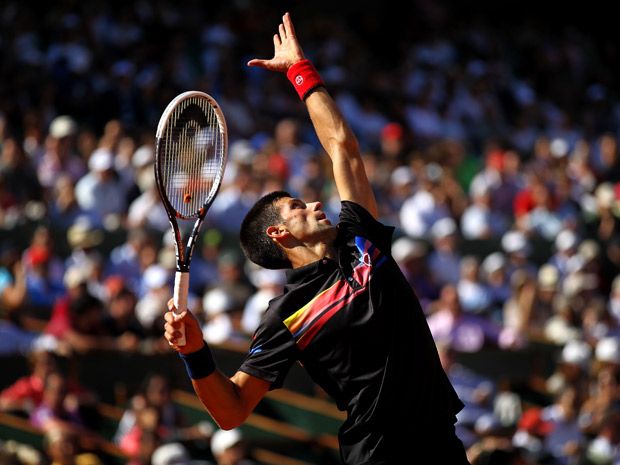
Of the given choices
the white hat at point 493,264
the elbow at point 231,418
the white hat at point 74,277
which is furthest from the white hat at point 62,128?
the elbow at point 231,418

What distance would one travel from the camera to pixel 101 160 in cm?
1214

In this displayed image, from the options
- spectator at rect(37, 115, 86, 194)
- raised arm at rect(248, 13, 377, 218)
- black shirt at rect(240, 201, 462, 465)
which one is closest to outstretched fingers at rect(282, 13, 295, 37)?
raised arm at rect(248, 13, 377, 218)

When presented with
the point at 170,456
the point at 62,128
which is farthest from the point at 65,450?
the point at 62,128

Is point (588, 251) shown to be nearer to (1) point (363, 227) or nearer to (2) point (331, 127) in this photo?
(2) point (331, 127)

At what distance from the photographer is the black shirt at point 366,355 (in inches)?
179

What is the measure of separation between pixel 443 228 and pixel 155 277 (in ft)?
11.4

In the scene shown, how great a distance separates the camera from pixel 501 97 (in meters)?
19.5

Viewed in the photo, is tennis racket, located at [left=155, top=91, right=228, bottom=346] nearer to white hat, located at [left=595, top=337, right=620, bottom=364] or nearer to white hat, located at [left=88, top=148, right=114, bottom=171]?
white hat, located at [left=595, top=337, right=620, bottom=364]

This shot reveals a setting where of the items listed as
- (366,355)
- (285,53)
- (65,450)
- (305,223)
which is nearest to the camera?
(366,355)

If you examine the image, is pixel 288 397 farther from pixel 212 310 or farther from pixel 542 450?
pixel 542 450

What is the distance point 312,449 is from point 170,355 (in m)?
1.39

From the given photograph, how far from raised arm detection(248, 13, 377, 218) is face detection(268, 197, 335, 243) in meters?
0.16

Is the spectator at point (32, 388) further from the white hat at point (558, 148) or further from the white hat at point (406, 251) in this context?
the white hat at point (558, 148)

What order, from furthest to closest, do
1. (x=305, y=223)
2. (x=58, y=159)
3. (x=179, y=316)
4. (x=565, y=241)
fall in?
(x=565, y=241)
(x=58, y=159)
(x=305, y=223)
(x=179, y=316)
